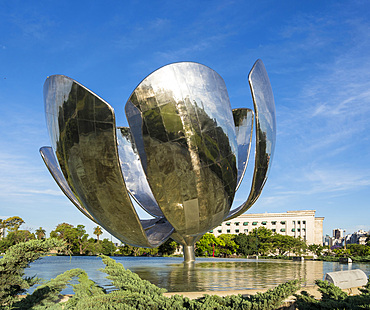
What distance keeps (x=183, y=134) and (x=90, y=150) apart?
1.97m

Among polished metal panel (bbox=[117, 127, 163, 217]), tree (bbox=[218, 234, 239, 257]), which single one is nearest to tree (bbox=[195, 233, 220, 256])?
tree (bbox=[218, 234, 239, 257])

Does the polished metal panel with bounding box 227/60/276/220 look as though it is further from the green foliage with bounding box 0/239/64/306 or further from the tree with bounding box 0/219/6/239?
the tree with bounding box 0/219/6/239

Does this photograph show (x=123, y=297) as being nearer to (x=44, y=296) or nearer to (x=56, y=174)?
(x=44, y=296)

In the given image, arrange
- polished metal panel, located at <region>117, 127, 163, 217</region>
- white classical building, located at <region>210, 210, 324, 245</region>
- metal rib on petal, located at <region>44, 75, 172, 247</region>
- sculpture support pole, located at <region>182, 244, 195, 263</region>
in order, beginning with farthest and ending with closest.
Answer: white classical building, located at <region>210, 210, 324, 245</region>
polished metal panel, located at <region>117, 127, 163, 217</region>
sculpture support pole, located at <region>182, 244, 195, 263</region>
metal rib on petal, located at <region>44, 75, 172, 247</region>

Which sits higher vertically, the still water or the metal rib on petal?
the metal rib on petal

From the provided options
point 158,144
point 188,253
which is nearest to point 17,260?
point 158,144

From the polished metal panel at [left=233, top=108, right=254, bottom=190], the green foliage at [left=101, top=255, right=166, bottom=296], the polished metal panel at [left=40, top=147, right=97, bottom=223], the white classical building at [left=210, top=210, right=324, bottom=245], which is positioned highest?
the polished metal panel at [left=233, top=108, right=254, bottom=190]

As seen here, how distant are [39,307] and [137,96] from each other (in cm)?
468

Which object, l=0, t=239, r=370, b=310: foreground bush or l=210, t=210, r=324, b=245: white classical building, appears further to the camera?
→ l=210, t=210, r=324, b=245: white classical building

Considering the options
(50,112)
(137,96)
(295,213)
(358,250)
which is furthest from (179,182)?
(295,213)

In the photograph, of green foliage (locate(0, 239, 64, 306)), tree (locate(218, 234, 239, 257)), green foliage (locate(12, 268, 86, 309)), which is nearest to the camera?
green foliage (locate(0, 239, 64, 306))

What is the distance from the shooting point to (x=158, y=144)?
779 centimetres

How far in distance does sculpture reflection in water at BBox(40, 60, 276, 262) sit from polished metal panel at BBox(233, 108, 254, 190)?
153 inches

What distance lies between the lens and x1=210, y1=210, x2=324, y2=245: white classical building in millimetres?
80750
